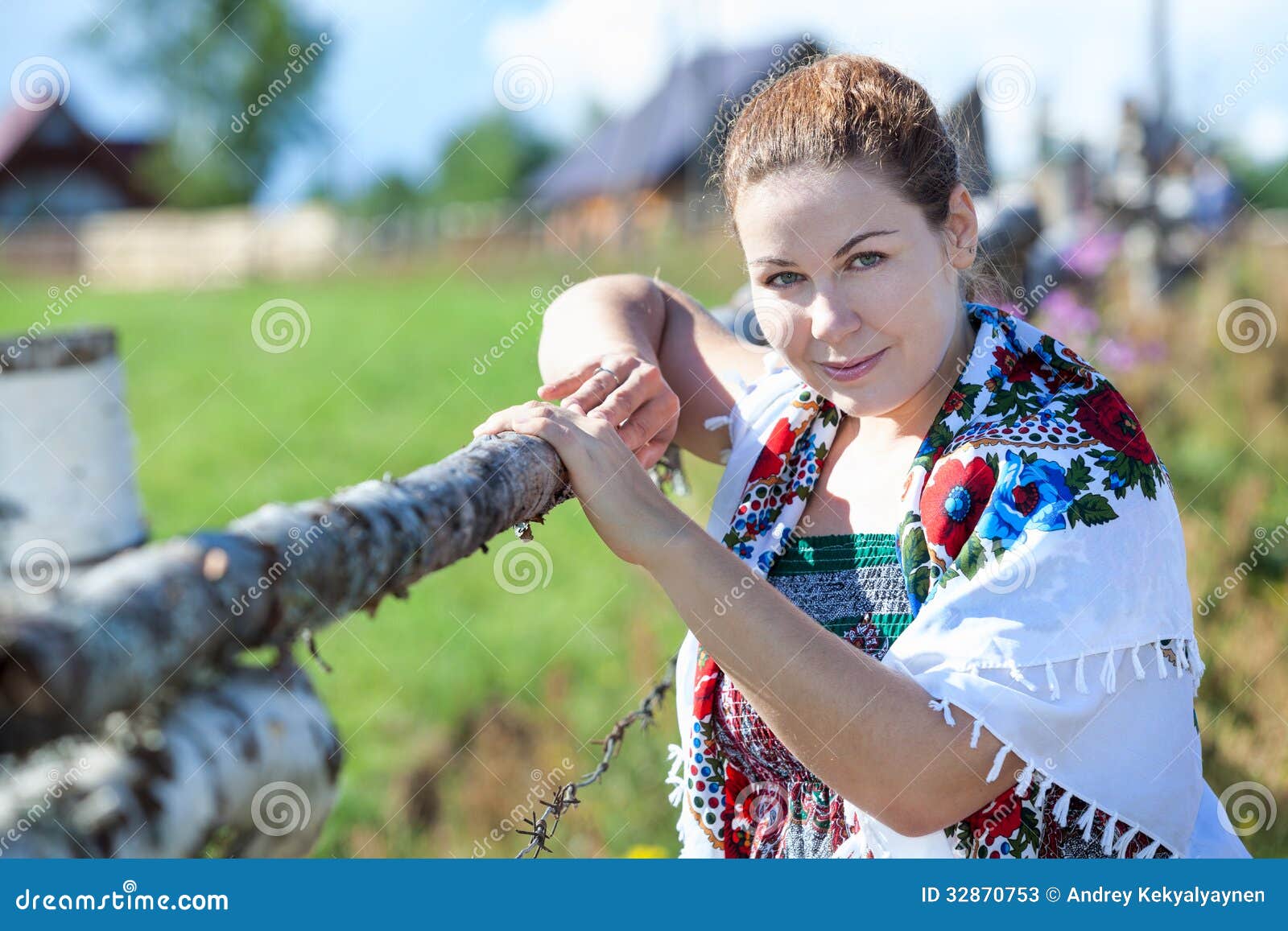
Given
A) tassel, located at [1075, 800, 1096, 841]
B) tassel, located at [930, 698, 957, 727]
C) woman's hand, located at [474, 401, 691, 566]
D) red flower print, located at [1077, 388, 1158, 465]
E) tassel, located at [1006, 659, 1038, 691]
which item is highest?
red flower print, located at [1077, 388, 1158, 465]

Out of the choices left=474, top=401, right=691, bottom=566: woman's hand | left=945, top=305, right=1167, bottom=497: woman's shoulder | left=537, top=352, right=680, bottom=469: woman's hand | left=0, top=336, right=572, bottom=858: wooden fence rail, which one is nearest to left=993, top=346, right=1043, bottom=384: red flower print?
left=945, top=305, right=1167, bottom=497: woman's shoulder

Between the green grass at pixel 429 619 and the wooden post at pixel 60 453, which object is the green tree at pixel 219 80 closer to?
the green grass at pixel 429 619

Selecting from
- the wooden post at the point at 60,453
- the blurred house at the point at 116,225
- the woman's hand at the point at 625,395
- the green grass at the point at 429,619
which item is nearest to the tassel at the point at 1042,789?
the woman's hand at the point at 625,395

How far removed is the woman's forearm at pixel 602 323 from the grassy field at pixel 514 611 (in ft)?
0.70

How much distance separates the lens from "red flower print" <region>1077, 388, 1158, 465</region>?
1.76m

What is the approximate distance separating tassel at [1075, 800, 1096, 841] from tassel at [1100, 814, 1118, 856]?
0.02 meters

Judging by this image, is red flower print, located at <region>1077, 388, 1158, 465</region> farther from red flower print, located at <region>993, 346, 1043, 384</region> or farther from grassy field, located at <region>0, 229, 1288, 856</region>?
grassy field, located at <region>0, 229, 1288, 856</region>

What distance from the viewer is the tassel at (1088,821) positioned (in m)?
1.69

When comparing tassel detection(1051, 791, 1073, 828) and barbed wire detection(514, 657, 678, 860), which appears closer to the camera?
tassel detection(1051, 791, 1073, 828)

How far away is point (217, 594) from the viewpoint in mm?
890

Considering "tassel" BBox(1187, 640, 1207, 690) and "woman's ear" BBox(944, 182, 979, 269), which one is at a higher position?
"woman's ear" BBox(944, 182, 979, 269)

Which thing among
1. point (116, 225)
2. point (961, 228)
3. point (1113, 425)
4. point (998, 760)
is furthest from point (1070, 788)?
point (116, 225)

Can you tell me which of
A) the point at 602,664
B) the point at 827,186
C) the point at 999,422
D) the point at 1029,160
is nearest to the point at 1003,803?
the point at 999,422

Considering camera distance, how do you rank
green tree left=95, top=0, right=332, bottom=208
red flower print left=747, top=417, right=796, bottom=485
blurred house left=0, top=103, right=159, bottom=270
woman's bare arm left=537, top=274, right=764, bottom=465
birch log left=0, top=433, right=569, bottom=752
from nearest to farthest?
birch log left=0, top=433, right=569, bottom=752 < red flower print left=747, top=417, right=796, bottom=485 < woman's bare arm left=537, top=274, right=764, bottom=465 < green tree left=95, top=0, right=332, bottom=208 < blurred house left=0, top=103, right=159, bottom=270
